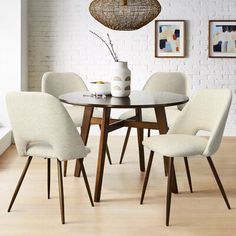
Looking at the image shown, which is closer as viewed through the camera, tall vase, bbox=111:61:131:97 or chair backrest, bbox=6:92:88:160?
chair backrest, bbox=6:92:88:160

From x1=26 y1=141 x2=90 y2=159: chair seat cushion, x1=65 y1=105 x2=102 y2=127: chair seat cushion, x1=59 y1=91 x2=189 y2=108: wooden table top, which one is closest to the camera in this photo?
x1=26 y1=141 x2=90 y2=159: chair seat cushion

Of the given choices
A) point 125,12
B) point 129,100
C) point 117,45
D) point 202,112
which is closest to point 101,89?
point 129,100

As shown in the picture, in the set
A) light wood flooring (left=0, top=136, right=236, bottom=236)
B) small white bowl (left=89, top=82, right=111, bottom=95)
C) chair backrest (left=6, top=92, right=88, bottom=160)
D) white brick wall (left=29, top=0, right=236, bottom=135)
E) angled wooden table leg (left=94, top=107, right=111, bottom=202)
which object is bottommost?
light wood flooring (left=0, top=136, right=236, bottom=236)

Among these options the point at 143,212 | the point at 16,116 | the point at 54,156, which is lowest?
the point at 143,212

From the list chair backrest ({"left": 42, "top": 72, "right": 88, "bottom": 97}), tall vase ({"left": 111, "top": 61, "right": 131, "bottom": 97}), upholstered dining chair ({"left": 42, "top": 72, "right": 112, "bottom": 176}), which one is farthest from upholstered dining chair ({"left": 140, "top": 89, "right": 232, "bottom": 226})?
chair backrest ({"left": 42, "top": 72, "right": 88, "bottom": 97})

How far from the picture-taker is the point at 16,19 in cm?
553

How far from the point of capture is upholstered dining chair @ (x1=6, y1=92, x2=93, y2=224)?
3.17 metres

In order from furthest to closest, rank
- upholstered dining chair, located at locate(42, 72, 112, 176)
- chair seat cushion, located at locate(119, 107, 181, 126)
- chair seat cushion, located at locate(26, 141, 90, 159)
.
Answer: upholstered dining chair, located at locate(42, 72, 112, 176) → chair seat cushion, located at locate(119, 107, 181, 126) → chair seat cushion, located at locate(26, 141, 90, 159)

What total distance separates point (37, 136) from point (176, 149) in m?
0.90

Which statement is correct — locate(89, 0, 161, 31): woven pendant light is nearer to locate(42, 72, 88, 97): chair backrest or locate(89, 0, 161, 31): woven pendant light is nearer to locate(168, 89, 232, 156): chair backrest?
locate(168, 89, 232, 156): chair backrest

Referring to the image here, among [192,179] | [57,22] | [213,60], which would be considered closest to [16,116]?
[192,179]

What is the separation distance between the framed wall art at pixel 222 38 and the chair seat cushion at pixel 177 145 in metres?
2.65

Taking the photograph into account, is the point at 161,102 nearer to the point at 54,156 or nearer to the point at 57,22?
the point at 54,156

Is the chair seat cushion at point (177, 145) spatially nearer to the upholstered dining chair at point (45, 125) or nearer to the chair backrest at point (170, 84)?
the upholstered dining chair at point (45, 125)
